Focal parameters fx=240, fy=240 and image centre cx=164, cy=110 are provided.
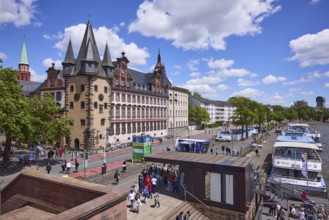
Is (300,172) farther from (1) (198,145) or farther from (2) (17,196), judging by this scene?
(2) (17,196)

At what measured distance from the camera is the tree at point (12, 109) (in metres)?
26.3

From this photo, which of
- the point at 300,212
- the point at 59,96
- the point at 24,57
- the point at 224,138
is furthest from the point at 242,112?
the point at 24,57

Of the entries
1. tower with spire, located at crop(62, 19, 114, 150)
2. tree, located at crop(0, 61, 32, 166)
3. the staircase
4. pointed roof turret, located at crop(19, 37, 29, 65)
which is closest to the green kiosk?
tree, located at crop(0, 61, 32, 166)

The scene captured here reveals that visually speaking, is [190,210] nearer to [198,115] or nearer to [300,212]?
[300,212]

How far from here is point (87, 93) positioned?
45.7 metres

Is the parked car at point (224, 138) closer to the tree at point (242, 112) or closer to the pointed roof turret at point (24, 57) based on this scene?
the tree at point (242, 112)

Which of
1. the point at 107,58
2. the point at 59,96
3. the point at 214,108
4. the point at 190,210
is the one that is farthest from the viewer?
the point at 214,108

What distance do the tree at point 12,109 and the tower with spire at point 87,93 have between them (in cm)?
1564

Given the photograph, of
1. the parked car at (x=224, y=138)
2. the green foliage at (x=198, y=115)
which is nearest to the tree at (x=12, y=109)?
the parked car at (x=224, y=138)

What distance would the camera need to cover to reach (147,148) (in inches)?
1318

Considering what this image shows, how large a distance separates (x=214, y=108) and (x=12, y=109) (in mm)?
126102

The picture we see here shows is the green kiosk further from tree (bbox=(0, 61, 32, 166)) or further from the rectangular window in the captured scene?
the rectangular window

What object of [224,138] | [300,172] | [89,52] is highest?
[89,52]

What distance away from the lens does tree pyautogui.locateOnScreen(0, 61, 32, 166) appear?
26.3m
